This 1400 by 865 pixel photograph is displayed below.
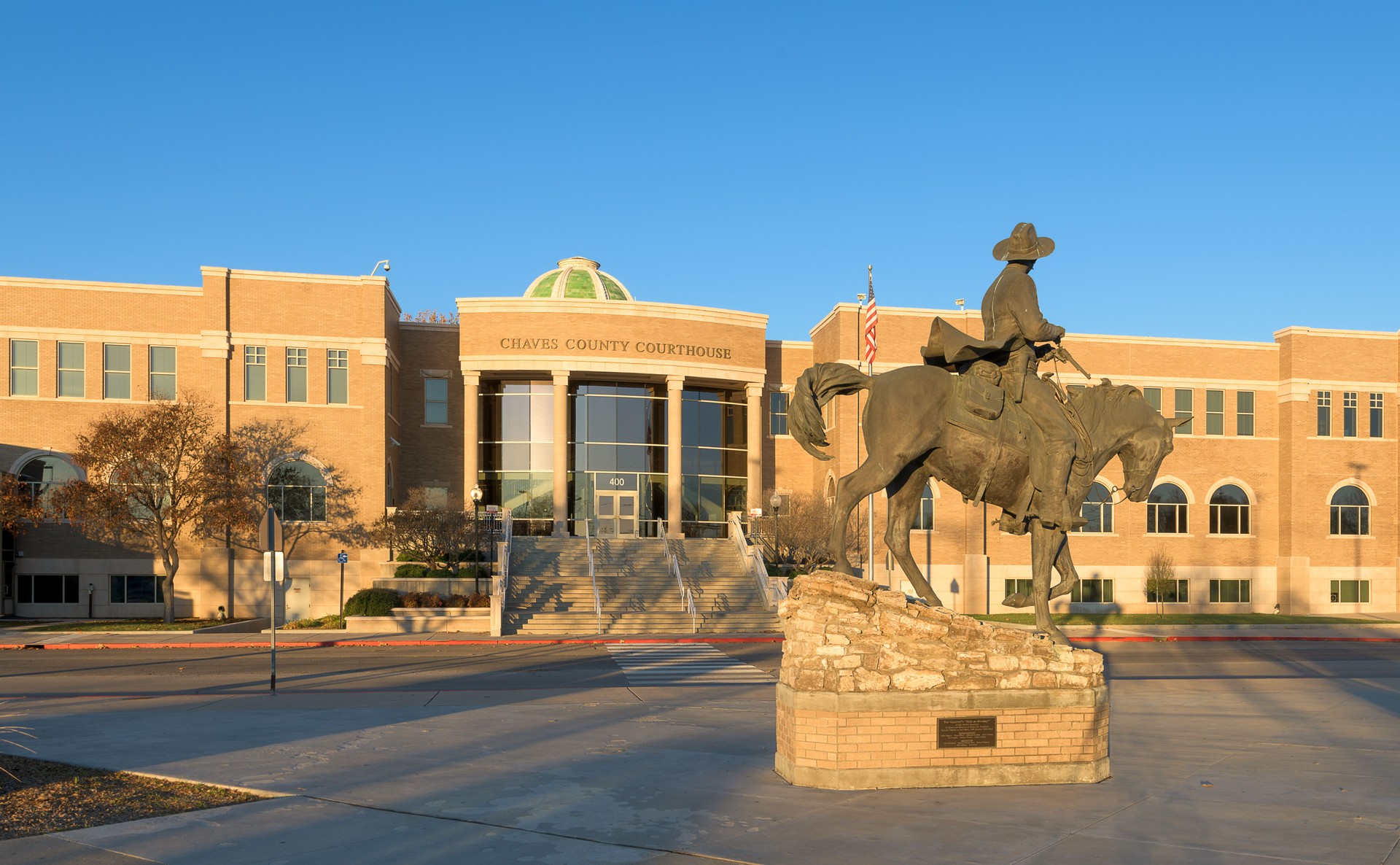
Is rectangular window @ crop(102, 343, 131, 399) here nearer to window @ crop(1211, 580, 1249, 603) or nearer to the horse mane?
the horse mane

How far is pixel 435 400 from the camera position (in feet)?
164

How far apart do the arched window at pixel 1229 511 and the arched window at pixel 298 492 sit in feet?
128

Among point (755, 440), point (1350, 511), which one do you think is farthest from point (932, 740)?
point (1350, 511)

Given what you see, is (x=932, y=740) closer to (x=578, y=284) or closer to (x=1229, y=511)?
(x=578, y=284)

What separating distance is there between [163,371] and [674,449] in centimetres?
2045

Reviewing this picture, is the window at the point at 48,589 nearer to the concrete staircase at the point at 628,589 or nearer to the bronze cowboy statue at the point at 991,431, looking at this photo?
the concrete staircase at the point at 628,589

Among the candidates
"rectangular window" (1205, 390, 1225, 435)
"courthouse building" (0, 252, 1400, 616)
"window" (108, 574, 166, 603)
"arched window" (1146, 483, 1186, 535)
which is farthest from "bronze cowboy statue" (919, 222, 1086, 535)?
"rectangular window" (1205, 390, 1225, 435)

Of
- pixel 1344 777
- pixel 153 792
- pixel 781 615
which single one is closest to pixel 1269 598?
pixel 1344 777

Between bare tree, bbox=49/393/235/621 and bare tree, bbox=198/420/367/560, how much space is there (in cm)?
338

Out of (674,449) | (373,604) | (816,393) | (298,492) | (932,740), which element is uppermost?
(674,449)

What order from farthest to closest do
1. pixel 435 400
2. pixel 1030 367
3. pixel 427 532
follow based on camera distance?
pixel 435 400, pixel 427 532, pixel 1030 367

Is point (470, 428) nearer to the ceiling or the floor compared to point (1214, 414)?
nearer to the floor

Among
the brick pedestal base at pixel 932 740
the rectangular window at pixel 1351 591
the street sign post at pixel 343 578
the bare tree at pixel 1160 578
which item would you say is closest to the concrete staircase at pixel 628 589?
the street sign post at pixel 343 578

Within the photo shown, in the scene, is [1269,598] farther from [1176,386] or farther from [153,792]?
[153,792]
